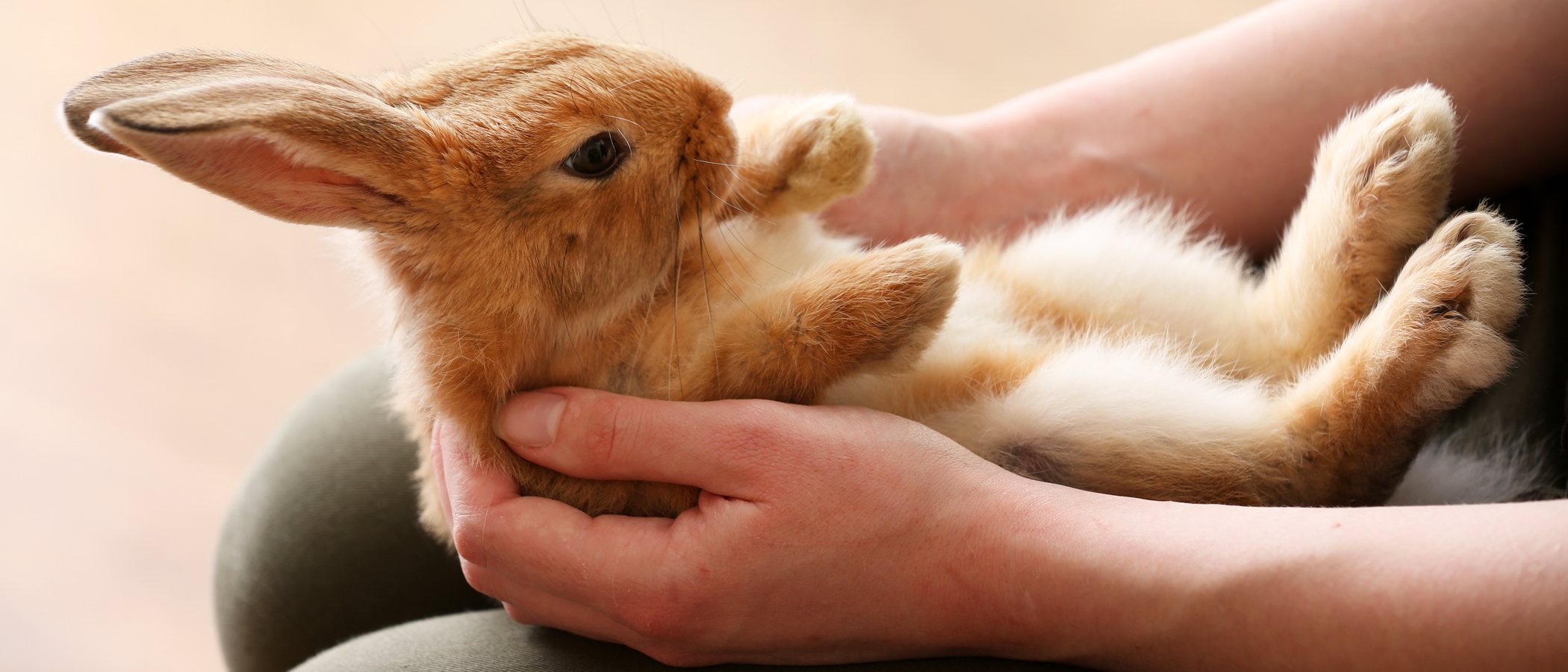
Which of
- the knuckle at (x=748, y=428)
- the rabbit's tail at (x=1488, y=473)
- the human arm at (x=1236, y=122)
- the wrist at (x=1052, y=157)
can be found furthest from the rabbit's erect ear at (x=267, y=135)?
the rabbit's tail at (x=1488, y=473)

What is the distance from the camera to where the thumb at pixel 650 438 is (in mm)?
1095

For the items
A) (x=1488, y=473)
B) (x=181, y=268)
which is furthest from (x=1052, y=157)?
(x=181, y=268)

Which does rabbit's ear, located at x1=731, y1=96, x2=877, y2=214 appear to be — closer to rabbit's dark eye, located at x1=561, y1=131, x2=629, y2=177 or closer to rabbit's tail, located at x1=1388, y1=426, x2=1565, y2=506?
rabbit's dark eye, located at x1=561, y1=131, x2=629, y2=177

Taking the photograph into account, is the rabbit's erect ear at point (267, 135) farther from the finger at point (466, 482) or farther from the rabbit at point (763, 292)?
the finger at point (466, 482)

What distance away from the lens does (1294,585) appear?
3.12 feet

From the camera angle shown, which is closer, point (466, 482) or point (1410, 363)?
point (1410, 363)

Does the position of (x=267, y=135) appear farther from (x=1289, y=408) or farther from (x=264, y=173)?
(x=1289, y=408)

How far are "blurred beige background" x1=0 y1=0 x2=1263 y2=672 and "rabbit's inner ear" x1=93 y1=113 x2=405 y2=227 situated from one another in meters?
1.87

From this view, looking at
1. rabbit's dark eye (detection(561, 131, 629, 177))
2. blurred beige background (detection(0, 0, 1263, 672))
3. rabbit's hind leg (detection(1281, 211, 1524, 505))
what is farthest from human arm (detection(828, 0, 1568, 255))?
blurred beige background (detection(0, 0, 1263, 672))

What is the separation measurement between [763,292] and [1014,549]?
1.40 feet

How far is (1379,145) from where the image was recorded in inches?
48.2

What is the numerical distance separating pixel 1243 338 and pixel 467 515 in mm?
990

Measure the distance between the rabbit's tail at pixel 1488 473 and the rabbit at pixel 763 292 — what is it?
11cm

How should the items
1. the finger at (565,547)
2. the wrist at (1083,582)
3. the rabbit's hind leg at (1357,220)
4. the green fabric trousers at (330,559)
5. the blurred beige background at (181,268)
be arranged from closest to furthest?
the wrist at (1083,582) → the finger at (565,547) → the rabbit's hind leg at (1357,220) → the green fabric trousers at (330,559) → the blurred beige background at (181,268)
